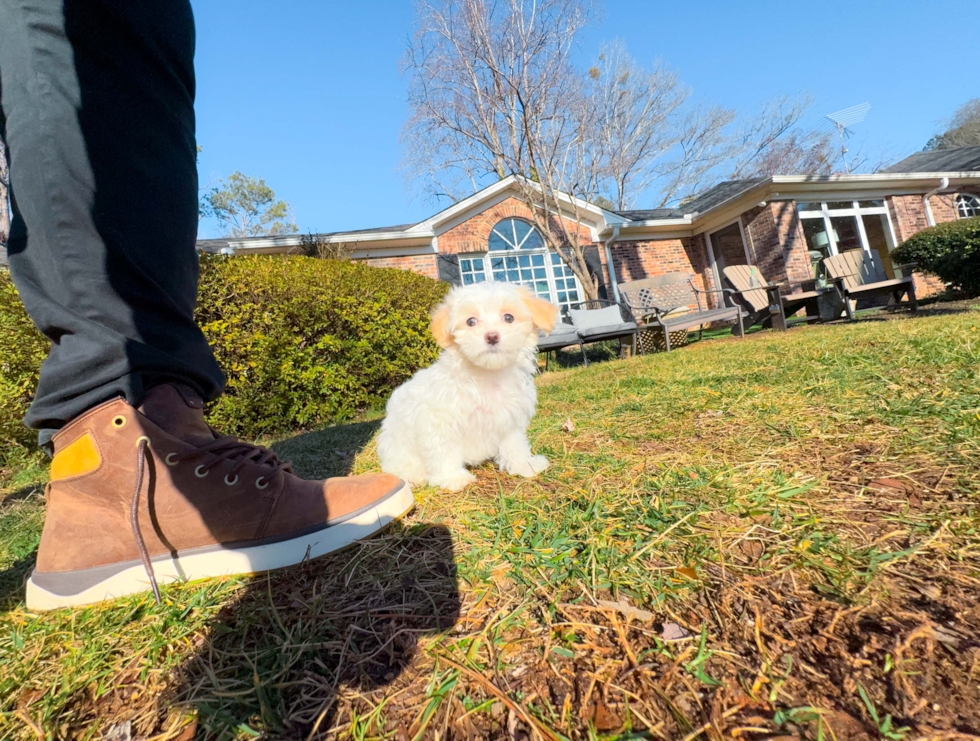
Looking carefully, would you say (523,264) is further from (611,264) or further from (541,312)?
(541,312)

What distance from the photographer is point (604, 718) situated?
71 cm

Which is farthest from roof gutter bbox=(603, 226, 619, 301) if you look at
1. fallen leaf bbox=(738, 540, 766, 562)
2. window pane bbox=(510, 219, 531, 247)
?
fallen leaf bbox=(738, 540, 766, 562)

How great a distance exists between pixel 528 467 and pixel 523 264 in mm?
12828

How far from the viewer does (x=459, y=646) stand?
2.95 feet

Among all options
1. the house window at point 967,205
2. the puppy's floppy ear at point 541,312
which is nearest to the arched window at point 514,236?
the puppy's floppy ear at point 541,312

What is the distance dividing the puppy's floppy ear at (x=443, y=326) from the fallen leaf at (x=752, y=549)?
1476 millimetres

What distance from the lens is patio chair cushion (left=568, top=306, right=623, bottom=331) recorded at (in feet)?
32.6

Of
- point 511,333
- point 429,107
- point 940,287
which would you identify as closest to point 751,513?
point 511,333

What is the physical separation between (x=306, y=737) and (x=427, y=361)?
18.4 ft

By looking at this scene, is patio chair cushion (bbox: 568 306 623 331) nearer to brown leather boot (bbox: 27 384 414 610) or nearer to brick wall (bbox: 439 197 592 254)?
brick wall (bbox: 439 197 592 254)

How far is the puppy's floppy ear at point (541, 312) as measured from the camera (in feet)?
7.54

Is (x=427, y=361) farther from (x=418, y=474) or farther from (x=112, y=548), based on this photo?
(x=112, y=548)

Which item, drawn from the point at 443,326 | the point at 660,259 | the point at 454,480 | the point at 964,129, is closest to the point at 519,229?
the point at 660,259

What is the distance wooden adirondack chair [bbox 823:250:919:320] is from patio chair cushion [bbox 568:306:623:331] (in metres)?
4.27
